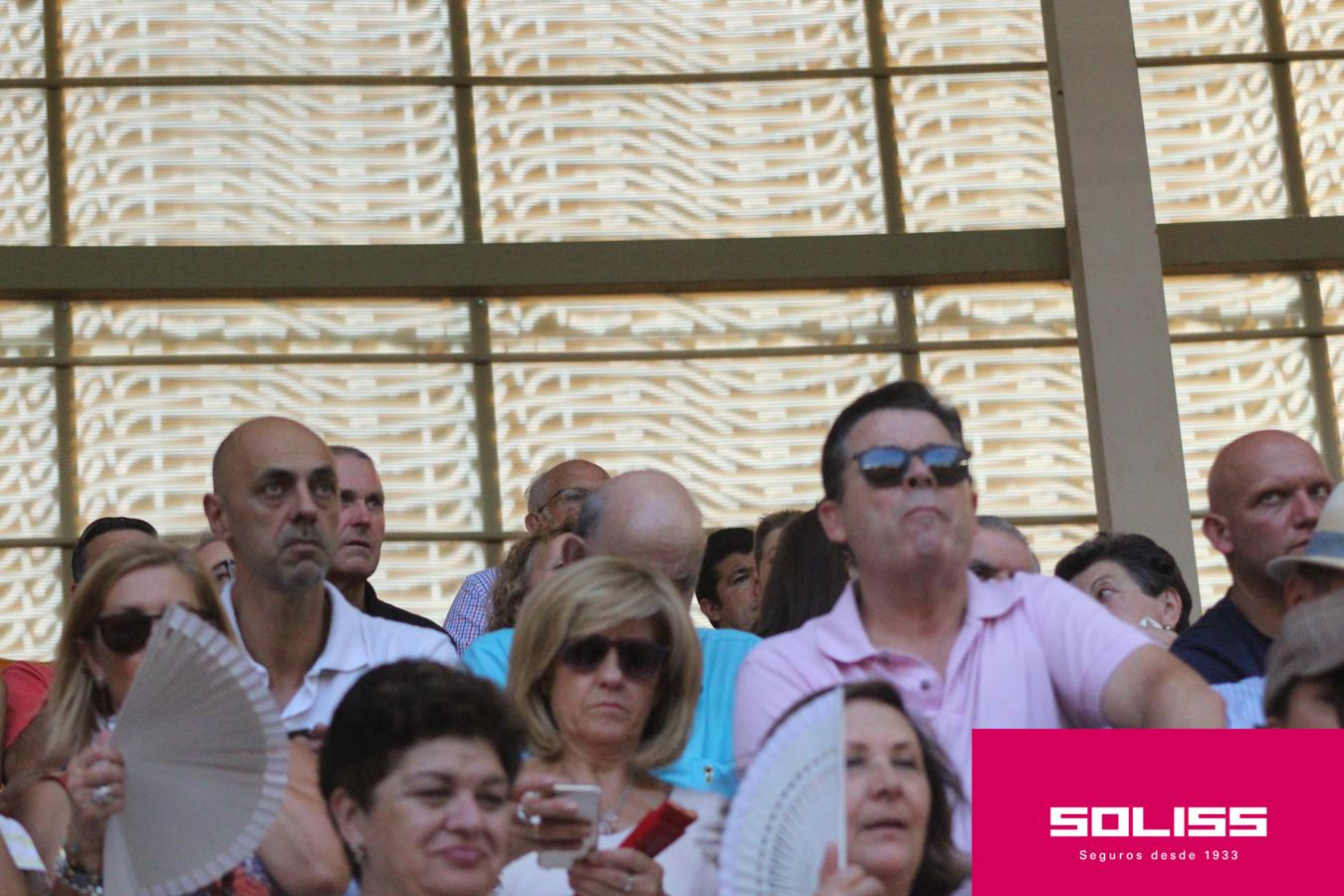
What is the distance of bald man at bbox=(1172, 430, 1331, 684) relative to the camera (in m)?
4.86

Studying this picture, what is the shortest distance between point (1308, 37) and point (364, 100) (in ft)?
A: 15.5

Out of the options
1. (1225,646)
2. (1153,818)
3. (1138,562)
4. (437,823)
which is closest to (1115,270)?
(1138,562)

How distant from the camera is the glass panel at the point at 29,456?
392 inches

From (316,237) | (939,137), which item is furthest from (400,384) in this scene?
(939,137)

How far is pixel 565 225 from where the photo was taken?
10.6 metres

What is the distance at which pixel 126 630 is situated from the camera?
156 inches

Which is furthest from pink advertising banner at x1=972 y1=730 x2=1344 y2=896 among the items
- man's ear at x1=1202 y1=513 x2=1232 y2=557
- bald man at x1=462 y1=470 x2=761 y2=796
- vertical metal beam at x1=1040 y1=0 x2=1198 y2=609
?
vertical metal beam at x1=1040 y1=0 x2=1198 y2=609

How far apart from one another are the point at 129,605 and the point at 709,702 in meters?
1.19

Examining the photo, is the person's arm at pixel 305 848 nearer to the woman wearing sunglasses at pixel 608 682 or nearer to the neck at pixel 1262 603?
the woman wearing sunglasses at pixel 608 682

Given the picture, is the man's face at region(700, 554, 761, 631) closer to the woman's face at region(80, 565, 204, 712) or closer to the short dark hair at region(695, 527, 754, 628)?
the short dark hair at region(695, 527, 754, 628)

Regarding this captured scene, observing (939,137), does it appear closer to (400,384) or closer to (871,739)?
(400,384)

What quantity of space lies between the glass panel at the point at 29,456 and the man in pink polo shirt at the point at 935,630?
22.1 ft

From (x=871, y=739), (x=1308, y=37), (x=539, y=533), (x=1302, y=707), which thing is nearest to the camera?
(x=1302, y=707)

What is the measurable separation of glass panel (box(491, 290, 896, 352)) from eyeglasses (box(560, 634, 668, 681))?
259 inches
